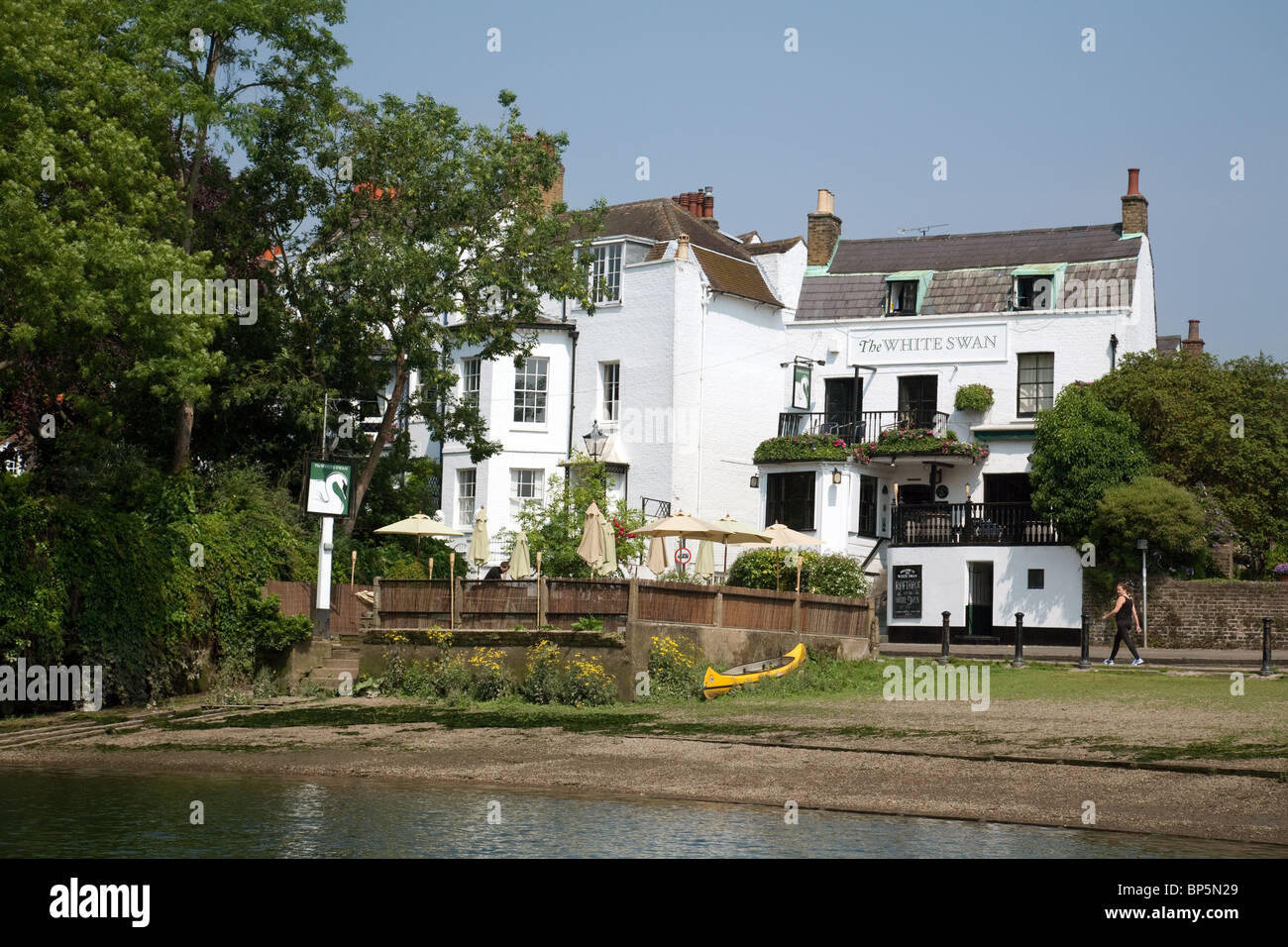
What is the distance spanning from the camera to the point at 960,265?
5009 cm

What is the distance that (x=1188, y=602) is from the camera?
38094mm

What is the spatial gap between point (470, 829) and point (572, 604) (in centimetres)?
1121

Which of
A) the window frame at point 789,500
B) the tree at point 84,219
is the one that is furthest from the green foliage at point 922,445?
the tree at point 84,219

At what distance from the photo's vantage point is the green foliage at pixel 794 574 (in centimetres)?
3981

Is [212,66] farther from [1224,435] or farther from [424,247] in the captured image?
[1224,435]

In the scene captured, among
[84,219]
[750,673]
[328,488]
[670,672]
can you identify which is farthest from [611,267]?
[670,672]

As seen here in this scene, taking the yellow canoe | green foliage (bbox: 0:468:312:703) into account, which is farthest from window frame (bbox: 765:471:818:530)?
green foliage (bbox: 0:468:312:703)

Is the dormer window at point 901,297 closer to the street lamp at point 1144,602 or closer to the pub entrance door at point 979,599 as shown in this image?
the pub entrance door at point 979,599

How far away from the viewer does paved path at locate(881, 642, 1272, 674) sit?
98.9 feet

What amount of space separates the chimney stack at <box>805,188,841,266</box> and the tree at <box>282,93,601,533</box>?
18631 mm
